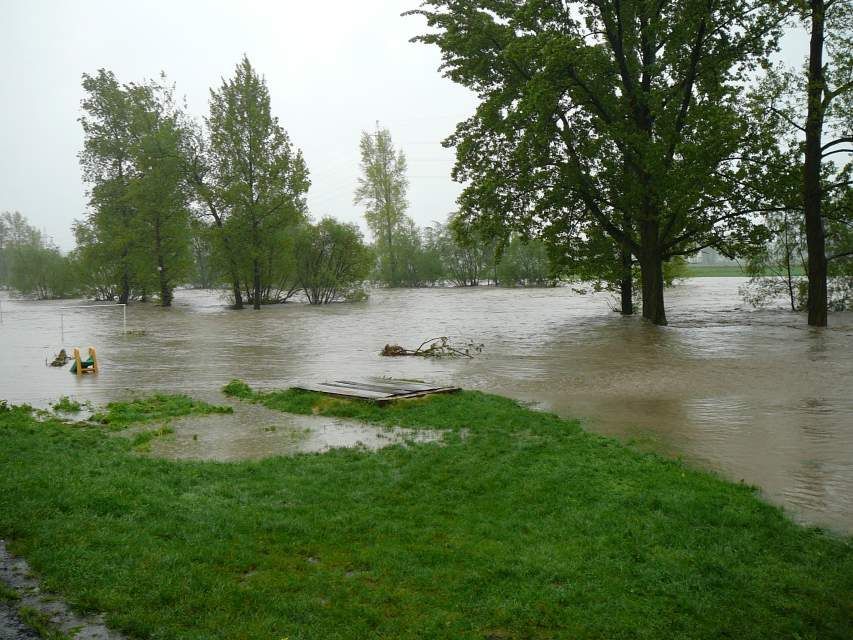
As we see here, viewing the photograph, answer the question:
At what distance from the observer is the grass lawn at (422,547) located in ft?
13.7

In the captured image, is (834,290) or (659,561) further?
(834,290)

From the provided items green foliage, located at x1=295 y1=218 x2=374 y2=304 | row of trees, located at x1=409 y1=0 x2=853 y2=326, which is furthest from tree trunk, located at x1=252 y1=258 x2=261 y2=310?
row of trees, located at x1=409 y1=0 x2=853 y2=326

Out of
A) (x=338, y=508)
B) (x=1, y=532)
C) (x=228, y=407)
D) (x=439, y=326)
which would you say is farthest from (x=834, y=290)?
(x=1, y=532)

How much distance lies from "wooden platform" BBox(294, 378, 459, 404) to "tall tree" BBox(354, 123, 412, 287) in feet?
194

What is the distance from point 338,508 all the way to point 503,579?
198cm

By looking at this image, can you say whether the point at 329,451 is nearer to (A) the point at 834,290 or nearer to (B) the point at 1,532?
(B) the point at 1,532

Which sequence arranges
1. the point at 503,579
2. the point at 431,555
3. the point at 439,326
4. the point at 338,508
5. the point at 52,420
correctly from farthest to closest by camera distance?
the point at 439,326
the point at 52,420
the point at 338,508
the point at 431,555
the point at 503,579

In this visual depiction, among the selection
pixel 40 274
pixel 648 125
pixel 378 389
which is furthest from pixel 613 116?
pixel 40 274

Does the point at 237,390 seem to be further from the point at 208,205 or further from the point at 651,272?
the point at 208,205

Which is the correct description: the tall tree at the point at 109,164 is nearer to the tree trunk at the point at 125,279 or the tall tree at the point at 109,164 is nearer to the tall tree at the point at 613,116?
the tree trunk at the point at 125,279

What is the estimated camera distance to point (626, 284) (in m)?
31.4

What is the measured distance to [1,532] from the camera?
17.3 feet

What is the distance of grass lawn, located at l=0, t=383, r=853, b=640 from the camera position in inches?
164

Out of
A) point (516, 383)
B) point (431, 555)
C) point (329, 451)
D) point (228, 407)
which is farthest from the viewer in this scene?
point (516, 383)
